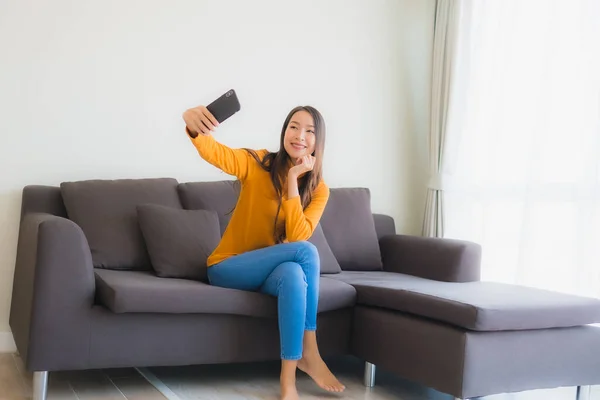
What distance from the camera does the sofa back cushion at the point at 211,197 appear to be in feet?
12.1

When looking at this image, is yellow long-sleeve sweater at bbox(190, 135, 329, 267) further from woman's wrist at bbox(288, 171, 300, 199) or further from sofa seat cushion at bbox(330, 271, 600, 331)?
sofa seat cushion at bbox(330, 271, 600, 331)

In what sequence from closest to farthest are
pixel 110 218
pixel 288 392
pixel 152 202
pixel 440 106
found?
pixel 288 392 < pixel 110 218 < pixel 152 202 < pixel 440 106

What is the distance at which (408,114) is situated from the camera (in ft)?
15.3

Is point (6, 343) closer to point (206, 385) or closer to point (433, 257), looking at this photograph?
point (206, 385)

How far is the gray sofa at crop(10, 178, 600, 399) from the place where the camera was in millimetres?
2785

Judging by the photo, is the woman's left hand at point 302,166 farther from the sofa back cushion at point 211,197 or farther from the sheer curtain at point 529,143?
the sheer curtain at point 529,143

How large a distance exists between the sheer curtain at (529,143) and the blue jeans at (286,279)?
1.32m

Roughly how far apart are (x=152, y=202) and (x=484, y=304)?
1621 millimetres

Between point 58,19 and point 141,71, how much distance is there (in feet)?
1.51

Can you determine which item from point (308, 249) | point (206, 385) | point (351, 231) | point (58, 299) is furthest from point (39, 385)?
point (351, 231)

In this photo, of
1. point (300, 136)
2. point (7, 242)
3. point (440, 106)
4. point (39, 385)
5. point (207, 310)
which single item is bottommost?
point (39, 385)

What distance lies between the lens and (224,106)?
2.82m

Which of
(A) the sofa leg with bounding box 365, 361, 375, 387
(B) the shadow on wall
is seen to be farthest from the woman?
(B) the shadow on wall

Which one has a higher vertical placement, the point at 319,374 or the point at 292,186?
the point at 292,186
